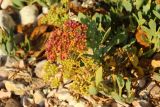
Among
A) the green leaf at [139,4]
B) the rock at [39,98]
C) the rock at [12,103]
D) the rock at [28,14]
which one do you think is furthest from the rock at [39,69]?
the green leaf at [139,4]

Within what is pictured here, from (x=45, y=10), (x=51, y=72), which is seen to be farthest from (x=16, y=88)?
(x=45, y=10)

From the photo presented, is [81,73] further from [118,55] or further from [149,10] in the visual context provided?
[149,10]

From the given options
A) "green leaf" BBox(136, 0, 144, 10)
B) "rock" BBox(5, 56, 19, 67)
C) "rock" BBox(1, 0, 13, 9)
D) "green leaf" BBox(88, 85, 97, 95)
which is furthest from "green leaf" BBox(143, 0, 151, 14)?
"rock" BBox(1, 0, 13, 9)

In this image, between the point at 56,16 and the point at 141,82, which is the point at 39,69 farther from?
the point at 141,82

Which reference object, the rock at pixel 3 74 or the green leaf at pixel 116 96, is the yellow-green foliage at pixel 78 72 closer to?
the green leaf at pixel 116 96

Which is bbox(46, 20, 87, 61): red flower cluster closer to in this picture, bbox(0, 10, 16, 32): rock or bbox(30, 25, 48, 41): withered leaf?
bbox(30, 25, 48, 41): withered leaf

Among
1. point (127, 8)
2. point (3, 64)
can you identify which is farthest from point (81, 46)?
point (3, 64)
